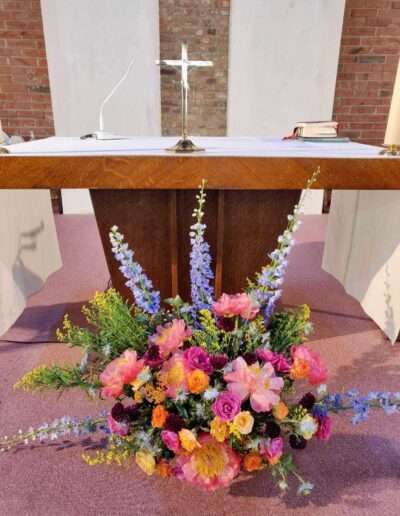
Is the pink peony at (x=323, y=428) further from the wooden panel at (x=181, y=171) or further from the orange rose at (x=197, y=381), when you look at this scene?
the wooden panel at (x=181, y=171)

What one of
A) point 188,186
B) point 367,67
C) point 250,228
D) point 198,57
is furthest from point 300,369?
point 367,67

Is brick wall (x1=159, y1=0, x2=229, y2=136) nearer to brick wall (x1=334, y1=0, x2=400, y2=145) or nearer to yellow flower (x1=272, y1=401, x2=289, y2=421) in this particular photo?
brick wall (x1=334, y1=0, x2=400, y2=145)

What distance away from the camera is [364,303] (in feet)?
6.53

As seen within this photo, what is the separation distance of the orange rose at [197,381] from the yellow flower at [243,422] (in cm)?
8

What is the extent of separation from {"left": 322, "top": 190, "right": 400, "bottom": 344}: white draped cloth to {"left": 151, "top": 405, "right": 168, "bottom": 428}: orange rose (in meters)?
1.20

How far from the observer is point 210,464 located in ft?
2.79

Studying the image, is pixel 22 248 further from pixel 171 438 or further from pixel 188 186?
pixel 171 438

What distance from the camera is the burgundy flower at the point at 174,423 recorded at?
2.75 feet

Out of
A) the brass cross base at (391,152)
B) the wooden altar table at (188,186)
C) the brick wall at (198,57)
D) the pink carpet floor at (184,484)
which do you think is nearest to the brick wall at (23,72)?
the brick wall at (198,57)

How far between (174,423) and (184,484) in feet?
1.08

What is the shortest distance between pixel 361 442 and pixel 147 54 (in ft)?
10.9

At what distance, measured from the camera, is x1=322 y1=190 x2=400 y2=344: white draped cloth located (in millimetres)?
1772

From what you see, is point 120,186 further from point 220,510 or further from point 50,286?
point 50,286

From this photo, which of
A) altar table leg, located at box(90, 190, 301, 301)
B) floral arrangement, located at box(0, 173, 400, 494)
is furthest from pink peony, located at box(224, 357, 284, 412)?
altar table leg, located at box(90, 190, 301, 301)
